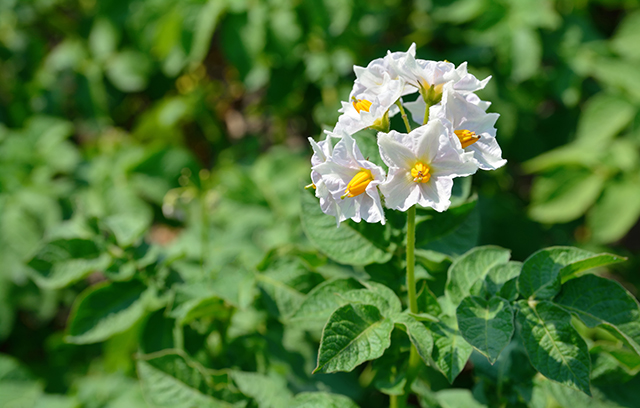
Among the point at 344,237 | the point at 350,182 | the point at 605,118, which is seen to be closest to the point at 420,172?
the point at 350,182

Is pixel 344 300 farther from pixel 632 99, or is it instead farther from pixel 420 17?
pixel 420 17

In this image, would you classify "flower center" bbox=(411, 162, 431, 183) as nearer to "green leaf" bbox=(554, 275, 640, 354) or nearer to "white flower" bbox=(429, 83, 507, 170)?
"white flower" bbox=(429, 83, 507, 170)

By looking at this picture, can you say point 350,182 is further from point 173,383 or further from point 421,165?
point 173,383

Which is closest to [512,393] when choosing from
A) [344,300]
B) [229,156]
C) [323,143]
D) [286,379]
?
[344,300]

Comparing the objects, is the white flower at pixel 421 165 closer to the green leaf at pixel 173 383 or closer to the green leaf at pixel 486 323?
the green leaf at pixel 486 323

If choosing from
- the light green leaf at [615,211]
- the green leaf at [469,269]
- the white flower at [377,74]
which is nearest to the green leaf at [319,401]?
the green leaf at [469,269]

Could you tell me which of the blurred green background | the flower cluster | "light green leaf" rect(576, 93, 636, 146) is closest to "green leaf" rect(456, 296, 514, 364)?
the flower cluster

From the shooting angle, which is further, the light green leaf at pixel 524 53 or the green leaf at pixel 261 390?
the light green leaf at pixel 524 53
